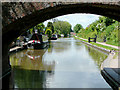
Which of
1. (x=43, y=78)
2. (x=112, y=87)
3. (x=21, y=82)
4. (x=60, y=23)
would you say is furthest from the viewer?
(x=60, y=23)

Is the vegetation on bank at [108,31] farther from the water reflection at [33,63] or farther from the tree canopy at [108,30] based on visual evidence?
the water reflection at [33,63]

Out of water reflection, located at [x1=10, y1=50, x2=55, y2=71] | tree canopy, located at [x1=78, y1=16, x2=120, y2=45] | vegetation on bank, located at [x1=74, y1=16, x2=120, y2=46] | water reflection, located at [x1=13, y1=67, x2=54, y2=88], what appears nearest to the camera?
water reflection, located at [x1=13, y1=67, x2=54, y2=88]

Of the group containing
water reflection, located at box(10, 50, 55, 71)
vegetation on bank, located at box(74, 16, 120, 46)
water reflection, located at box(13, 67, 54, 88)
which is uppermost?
vegetation on bank, located at box(74, 16, 120, 46)

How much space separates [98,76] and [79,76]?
80cm

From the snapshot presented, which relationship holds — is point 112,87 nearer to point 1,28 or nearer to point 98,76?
point 98,76

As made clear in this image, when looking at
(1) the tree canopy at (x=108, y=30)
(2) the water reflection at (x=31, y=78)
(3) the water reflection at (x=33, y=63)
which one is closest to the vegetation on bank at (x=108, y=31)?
(1) the tree canopy at (x=108, y=30)

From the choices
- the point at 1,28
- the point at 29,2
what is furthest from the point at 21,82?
the point at 29,2

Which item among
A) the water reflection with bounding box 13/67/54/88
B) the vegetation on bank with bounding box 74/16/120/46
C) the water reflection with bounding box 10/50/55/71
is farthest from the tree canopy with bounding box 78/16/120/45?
the water reflection with bounding box 13/67/54/88

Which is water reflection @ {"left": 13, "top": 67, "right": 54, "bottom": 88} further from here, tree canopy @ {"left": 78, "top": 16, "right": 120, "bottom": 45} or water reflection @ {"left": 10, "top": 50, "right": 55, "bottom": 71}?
tree canopy @ {"left": 78, "top": 16, "right": 120, "bottom": 45}

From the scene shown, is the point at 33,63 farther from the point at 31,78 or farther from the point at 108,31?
the point at 108,31

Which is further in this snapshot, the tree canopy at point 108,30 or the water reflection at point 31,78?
the tree canopy at point 108,30

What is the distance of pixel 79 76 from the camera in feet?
26.9

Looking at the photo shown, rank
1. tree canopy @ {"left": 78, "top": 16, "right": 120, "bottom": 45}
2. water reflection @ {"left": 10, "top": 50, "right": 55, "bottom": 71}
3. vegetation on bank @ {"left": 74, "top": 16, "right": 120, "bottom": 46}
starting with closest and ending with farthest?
water reflection @ {"left": 10, "top": 50, "right": 55, "bottom": 71} → vegetation on bank @ {"left": 74, "top": 16, "right": 120, "bottom": 46} → tree canopy @ {"left": 78, "top": 16, "right": 120, "bottom": 45}

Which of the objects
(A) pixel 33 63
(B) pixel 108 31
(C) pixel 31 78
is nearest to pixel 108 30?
(B) pixel 108 31
